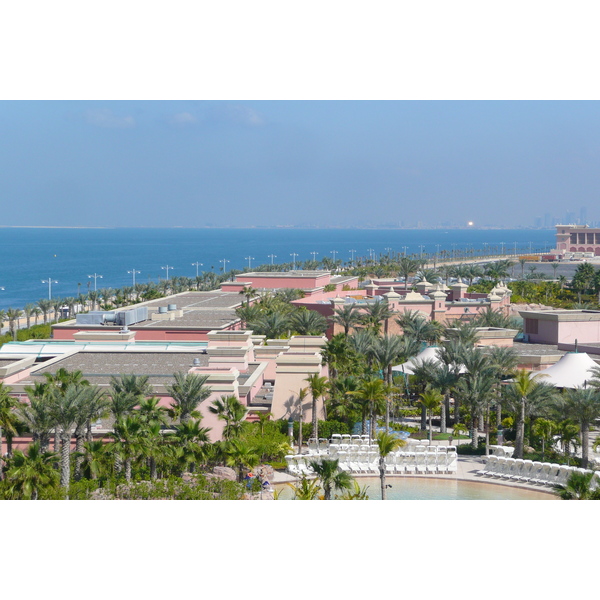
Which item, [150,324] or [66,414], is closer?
[66,414]

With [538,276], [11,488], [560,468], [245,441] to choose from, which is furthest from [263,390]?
[538,276]

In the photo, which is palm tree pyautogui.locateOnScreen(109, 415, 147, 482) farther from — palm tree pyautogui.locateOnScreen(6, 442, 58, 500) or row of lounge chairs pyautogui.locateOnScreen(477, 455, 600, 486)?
row of lounge chairs pyautogui.locateOnScreen(477, 455, 600, 486)

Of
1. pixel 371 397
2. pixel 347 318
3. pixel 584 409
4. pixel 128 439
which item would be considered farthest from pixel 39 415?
pixel 347 318

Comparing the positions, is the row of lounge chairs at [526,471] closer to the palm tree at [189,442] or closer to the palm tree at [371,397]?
the palm tree at [371,397]

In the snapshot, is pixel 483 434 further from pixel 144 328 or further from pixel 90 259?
pixel 90 259

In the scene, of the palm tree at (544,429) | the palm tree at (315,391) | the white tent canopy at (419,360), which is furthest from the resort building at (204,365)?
the palm tree at (544,429)

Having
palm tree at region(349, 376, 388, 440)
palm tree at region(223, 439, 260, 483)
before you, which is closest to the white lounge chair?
palm tree at region(349, 376, 388, 440)

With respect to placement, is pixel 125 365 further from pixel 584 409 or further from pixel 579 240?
pixel 579 240
